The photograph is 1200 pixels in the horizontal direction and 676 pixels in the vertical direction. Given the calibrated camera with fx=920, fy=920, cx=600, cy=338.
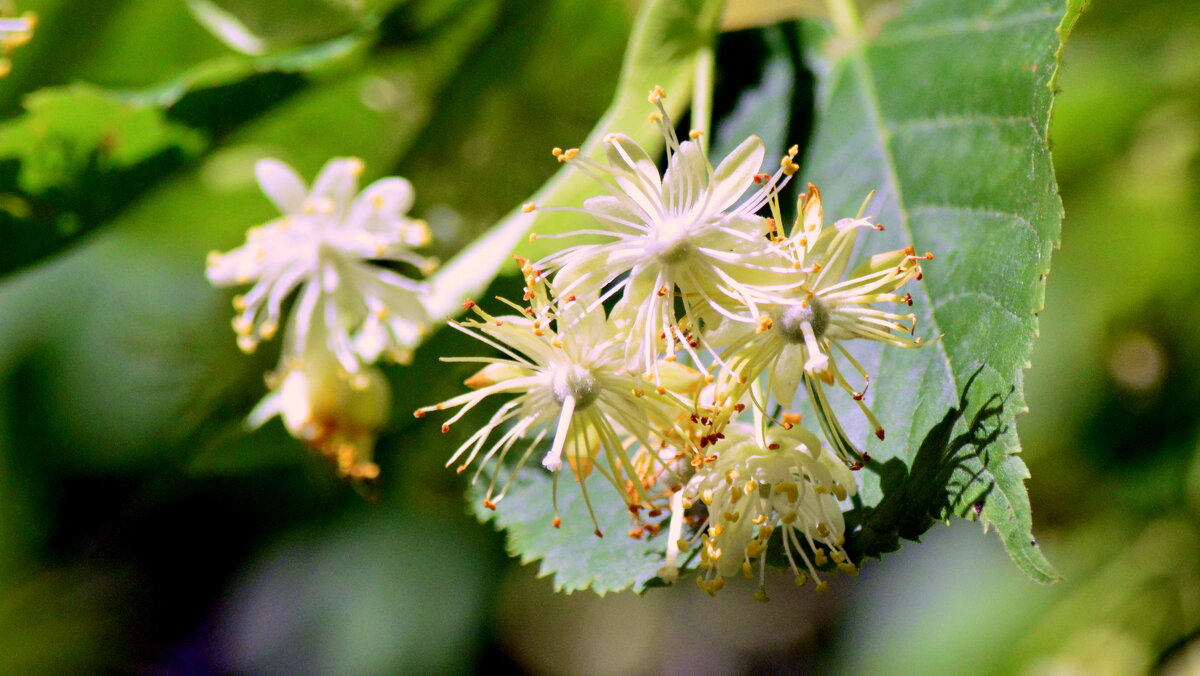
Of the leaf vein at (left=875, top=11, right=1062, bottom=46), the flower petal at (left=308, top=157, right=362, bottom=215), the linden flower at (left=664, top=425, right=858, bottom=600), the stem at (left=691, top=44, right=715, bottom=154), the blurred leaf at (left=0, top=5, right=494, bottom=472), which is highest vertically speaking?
the leaf vein at (left=875, top=11, right=1062, bottom=46)

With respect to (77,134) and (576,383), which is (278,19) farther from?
(576,383)

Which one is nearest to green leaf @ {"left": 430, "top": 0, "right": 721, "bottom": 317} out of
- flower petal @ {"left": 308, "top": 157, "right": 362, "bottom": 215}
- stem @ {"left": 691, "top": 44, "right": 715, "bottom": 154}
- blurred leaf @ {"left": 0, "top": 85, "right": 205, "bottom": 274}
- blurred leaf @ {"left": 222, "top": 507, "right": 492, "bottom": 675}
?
stem @ {"left": 691, "top": 44, "right": 715, "bottom": 154}

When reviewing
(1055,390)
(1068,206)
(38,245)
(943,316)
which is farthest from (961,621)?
(38,245)

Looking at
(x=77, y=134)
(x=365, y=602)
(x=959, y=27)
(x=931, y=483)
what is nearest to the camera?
(x=931, y=483)

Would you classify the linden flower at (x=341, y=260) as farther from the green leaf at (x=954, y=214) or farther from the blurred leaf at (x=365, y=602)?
the blurred leaf at (x=365, y=602)

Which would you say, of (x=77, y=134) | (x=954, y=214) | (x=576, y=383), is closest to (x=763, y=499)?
(x=576, y=383)

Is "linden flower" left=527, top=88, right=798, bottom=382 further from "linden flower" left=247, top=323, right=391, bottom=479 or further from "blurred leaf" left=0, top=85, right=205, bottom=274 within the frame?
"blurred leaf" left=0, top=85, right=205, bottom=274

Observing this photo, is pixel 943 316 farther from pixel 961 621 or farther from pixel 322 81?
pixel 961 621

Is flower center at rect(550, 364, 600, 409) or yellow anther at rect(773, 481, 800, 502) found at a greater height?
flower center at rect(550, 364, 600, 409)
